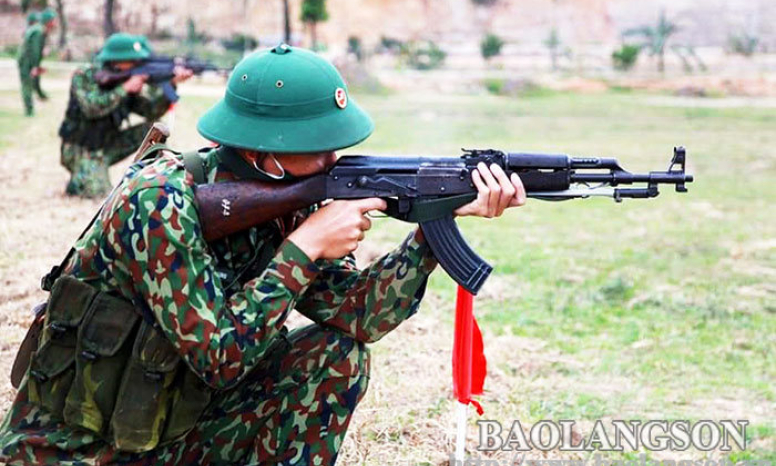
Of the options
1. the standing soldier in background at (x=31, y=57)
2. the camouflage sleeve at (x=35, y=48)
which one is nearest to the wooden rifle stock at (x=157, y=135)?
the standing soldier in background at (x=31, y=57)

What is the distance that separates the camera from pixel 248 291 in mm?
2914

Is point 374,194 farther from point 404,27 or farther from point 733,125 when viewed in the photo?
point 404,27

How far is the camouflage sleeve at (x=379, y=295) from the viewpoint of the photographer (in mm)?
3275

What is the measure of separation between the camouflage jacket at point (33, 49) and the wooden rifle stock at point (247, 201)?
16.7m

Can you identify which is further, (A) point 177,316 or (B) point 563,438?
(B) point 563,438

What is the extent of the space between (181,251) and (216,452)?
2.54ft

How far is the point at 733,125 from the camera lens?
22734 mm

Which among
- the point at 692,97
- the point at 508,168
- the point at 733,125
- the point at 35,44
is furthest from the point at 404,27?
the point at 508,168

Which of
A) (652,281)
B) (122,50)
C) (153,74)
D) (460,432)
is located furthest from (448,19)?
(460,432)

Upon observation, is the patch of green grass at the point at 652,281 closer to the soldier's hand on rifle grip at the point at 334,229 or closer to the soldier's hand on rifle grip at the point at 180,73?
the soldier's hand on rifle grip at the point at 334,229

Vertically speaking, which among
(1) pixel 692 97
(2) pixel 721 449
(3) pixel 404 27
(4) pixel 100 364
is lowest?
(2) pixel 721 449

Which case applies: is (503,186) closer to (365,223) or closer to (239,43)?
(365,223)

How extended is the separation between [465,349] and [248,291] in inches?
40.7

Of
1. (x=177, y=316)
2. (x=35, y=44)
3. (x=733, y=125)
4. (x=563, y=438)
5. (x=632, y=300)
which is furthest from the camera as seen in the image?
(x=733, y=125)
